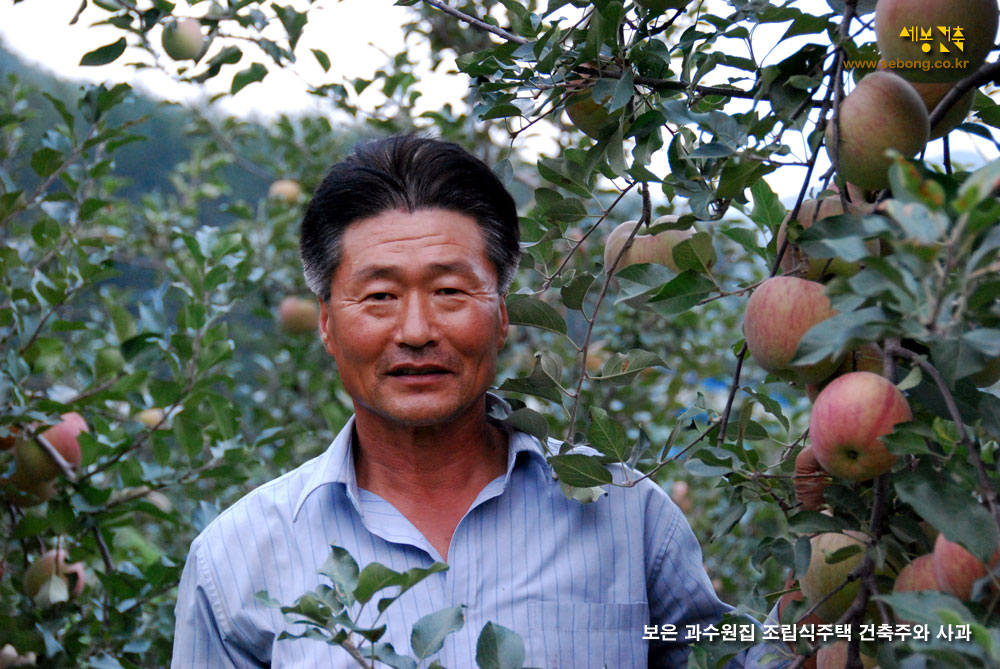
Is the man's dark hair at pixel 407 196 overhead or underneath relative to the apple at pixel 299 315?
underneath

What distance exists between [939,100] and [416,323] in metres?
0.63

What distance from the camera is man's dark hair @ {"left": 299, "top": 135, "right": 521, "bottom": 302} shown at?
135 cm

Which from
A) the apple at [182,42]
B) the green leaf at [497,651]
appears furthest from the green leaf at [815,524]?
the apple at [182,42]

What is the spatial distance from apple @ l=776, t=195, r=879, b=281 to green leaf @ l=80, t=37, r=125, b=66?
3.59 ft

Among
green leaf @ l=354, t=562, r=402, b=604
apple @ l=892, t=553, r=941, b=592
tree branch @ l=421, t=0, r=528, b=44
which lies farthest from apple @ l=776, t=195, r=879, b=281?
green leaf @ l=354, t=562, r=402, b=604

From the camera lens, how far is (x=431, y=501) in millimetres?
1406

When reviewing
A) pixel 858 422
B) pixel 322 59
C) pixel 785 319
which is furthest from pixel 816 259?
pixel 322 59

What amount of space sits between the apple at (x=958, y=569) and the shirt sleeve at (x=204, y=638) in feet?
2.92

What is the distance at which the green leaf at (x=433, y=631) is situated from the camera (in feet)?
2.86

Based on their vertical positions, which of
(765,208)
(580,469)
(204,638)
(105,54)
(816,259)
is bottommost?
(204,638)

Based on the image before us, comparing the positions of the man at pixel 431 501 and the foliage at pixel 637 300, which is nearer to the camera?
the foliage at pixel 637 300

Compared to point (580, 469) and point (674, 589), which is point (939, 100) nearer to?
point (580, 469)

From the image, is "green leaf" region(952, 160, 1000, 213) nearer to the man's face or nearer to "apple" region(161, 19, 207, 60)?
the man's face

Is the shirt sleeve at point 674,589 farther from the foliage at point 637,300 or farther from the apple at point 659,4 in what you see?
the apple at point 659,4
